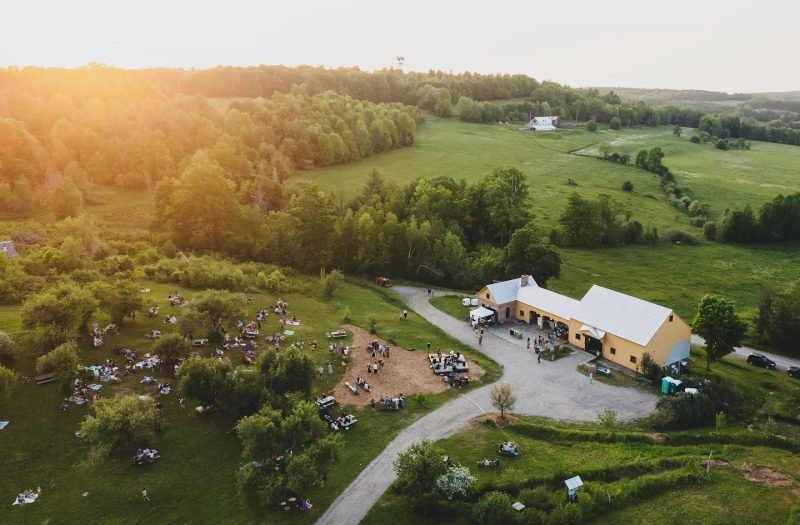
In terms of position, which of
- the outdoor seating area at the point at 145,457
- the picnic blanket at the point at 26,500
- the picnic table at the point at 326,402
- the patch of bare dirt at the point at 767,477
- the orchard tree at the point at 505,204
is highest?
the orchard tree at the point at 505,204

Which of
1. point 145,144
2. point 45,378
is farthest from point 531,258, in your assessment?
point 145,144

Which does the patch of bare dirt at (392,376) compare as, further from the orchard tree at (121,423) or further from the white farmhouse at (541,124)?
the white farmhouse at (541,124)

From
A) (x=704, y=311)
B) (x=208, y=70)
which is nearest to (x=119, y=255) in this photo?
(x=704, y=311)

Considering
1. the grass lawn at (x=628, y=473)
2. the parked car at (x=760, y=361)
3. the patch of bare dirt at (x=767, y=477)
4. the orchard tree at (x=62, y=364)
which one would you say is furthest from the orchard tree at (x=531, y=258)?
the orchard tree at (x=62, y=364)

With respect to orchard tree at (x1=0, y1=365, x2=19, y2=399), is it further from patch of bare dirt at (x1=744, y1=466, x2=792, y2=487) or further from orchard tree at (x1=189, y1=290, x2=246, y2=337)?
patch of bare dirt at (x1=744, y1=466, x2=792, y2=487)

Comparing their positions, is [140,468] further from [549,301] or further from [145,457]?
[549,301]

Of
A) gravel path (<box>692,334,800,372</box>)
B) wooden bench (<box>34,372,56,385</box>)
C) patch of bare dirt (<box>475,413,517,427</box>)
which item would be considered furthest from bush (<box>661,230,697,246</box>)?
wooden bench (<box>34,372,56,385</box>)
